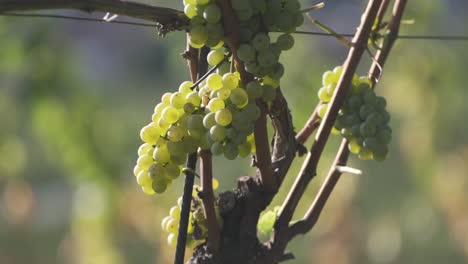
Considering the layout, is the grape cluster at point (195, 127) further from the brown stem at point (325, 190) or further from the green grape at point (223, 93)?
the brown stem at point (325, 190)

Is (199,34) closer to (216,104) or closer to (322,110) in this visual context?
(216,104)

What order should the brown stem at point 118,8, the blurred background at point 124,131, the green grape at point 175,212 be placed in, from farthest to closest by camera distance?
the blurred background at point 124,131, the green grape at point 175,212, the brown stem at point 118,8

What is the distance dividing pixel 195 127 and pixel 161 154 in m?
0.04

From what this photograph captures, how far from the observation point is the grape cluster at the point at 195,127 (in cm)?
54

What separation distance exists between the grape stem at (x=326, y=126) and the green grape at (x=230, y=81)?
140 millimetres

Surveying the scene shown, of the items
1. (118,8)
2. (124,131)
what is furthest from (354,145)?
(124,131)

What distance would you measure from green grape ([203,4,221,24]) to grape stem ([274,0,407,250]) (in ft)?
0.70

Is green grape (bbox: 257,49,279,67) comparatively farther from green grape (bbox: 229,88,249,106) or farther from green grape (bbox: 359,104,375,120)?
green grape (bbox: 359,104,375,120)

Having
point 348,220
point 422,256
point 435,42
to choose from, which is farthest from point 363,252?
point 435,42

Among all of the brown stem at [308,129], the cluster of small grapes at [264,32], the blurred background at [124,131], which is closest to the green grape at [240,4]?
the cluster of small grapes at [264,32]

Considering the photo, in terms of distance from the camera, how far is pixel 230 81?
554 millimetres

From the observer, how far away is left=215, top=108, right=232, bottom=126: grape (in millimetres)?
536

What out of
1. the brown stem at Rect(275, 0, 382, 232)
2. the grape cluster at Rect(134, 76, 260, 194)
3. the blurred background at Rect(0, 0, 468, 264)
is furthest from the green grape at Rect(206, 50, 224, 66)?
the blurred background at Rect(0, 0, 468, 264)

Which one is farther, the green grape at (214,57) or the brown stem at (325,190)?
the brown stem at (325,190)
